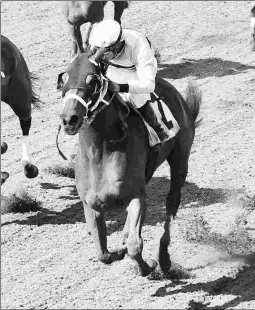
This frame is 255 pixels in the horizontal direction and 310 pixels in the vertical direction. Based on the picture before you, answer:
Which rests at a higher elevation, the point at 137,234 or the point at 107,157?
the point at 107,157

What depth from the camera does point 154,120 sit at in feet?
24.0

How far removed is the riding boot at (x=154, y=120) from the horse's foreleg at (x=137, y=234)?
2.00 feet

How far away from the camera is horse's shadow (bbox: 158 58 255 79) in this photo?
13.7 meters

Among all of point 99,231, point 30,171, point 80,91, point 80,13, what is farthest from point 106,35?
point 80,13

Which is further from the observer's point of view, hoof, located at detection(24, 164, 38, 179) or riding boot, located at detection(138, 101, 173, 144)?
hoof, located at detection(24, 164, 38, 179)

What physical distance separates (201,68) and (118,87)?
7.48 m

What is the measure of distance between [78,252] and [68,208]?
46.7 inches

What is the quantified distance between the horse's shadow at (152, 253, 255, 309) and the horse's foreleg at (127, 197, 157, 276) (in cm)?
41

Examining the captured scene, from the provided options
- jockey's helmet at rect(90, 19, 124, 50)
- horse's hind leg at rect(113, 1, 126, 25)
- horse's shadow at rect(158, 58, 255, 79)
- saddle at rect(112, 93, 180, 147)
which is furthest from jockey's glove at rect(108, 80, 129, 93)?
horse's hind leg at rect(113, 1, 126, 25)

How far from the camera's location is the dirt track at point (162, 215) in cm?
742

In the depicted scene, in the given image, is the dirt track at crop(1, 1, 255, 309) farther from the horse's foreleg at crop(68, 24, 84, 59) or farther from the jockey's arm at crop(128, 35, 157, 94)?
the jockey's arm at crop(128, 35, 157, 94)

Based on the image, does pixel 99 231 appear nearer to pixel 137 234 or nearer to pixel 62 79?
pixel 137 234

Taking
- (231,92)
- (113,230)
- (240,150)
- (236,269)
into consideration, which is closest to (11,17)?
(231,92)

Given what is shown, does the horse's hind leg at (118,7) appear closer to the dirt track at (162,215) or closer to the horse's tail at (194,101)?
the dirt track at (162,215)
